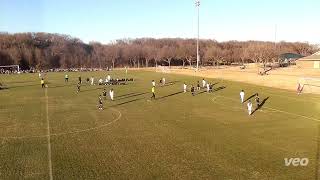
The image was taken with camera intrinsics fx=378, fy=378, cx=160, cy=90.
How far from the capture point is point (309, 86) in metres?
54.1

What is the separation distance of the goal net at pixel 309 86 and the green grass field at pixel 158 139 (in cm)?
792

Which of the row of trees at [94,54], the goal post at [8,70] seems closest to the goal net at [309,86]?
the row of trees at [94,54]

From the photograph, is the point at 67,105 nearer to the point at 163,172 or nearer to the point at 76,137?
the point at 76,137

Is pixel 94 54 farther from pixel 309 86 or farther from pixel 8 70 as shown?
pixel 309 86

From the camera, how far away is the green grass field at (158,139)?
19.5 meters

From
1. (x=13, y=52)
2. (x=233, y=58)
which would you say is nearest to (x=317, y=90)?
(x=233, y=58)

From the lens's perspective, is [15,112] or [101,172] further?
[15,112]

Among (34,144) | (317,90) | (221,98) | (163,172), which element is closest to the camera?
(163,172)

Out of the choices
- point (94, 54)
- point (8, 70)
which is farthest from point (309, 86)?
point (94, 54)

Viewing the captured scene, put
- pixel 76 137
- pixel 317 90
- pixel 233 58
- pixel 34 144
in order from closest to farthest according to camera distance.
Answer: pixel 34 144, pixel 76 137, pixel 317 90, pixel 233 58

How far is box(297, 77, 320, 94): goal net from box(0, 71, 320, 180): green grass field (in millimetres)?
7918

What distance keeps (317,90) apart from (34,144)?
4016 cm

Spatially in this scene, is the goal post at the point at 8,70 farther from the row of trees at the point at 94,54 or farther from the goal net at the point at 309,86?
the goal net at the point at 309,86

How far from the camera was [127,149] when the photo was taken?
2366cm
